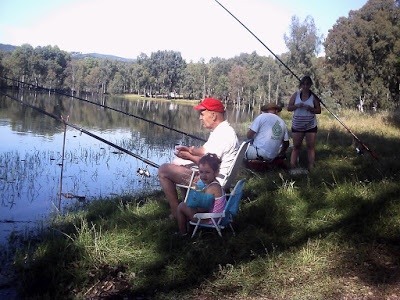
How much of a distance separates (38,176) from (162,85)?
7705 centimetres

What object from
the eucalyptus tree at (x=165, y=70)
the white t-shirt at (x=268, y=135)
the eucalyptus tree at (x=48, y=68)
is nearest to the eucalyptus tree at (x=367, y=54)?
the white t-shirt at (x=268, y=135)

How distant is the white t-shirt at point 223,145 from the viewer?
4176 mm

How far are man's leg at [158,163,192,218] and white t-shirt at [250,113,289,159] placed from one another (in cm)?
237

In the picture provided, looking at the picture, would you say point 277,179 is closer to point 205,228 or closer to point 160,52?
point 205,228

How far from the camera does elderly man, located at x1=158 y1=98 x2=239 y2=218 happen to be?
13.8ft

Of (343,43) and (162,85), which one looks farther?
(162,85)

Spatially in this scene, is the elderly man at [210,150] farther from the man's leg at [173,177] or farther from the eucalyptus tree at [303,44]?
the eucalyptus tree at [303,44]

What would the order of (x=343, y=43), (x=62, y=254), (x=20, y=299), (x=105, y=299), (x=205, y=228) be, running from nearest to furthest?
1. (x=105, y=299)
2. (x=20, y=299)
3. (x=62, y=254)
4. (x=205, y=228)
5. (x=343, y=43)

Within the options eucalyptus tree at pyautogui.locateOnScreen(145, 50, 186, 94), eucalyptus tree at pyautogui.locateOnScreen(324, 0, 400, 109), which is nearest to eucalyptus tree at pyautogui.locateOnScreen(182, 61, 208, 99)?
eucalyptus tree at pyautogui.locateOnScreen(145, 50, 186, 94)

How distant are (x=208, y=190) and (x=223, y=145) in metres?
0.53

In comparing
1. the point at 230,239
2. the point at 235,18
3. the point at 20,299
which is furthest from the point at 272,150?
the point at 20,299

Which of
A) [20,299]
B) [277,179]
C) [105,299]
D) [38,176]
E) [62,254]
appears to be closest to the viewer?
[105,299]

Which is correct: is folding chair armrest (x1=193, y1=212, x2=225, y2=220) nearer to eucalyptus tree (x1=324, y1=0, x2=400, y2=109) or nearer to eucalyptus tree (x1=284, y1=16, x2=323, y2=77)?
eucalyptus tree (x1=324, y1=0, x2=400, y2=109)

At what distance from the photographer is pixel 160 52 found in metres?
87.9
